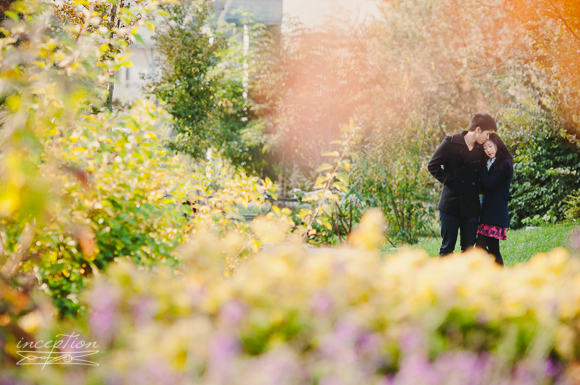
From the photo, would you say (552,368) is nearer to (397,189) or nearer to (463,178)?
(463,178)

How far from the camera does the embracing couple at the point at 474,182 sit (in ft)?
18.6

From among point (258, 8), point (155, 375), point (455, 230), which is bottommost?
point (455, 230)

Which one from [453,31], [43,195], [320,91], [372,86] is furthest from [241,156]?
[43,195]

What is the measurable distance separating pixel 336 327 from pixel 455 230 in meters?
4.04

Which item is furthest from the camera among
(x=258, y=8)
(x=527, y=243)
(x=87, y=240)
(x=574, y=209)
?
(x=258, y=8)

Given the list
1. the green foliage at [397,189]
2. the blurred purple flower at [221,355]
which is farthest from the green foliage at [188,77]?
the blurred purple flower at [221,355]

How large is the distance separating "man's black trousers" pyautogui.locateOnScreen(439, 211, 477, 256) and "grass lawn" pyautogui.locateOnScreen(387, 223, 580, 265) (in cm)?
221

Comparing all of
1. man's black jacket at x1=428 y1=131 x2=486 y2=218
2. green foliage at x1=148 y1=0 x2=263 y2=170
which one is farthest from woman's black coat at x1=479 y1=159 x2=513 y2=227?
green foliage at x1=148 y1=0 x2=263 y2=170

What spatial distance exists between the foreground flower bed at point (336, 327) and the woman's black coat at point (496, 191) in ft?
10.8

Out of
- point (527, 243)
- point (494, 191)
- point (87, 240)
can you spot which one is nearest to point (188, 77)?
point (527, 243)

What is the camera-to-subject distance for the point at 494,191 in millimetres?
5785

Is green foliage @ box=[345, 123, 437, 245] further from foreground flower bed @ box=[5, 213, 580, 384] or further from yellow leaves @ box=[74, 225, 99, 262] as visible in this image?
foreground flower bed @ box=[5, 213, 580, 384]

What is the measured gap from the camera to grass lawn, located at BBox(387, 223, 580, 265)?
26.8ft

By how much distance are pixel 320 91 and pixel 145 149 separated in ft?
62.9
